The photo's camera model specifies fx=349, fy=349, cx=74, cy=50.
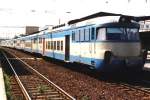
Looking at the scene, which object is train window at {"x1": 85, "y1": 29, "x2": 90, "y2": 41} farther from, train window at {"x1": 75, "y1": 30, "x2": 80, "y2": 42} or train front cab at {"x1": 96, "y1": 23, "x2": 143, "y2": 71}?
train window at {"x1": 75, "y1": 30, "x2": 80, "y2": 42}

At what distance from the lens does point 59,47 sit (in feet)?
80.4

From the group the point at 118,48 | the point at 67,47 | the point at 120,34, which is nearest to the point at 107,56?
the point at 118,48

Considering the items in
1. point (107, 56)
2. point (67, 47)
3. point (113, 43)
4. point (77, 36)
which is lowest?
point (107, 56)

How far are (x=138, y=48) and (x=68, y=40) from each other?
6.79 m

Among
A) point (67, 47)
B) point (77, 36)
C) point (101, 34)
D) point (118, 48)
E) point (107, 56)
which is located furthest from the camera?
point (67, 47)

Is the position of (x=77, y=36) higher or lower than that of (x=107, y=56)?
higher

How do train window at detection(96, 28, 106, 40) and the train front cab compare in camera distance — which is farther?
train window at detection(96, 28, 106, 40)

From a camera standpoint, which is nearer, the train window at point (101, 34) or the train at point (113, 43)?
the train at point (113, 43)

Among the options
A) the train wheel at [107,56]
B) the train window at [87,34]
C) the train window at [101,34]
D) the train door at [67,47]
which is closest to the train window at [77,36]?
the train window at [87,34]

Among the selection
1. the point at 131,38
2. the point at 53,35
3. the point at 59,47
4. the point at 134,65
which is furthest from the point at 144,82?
the point at 53,35

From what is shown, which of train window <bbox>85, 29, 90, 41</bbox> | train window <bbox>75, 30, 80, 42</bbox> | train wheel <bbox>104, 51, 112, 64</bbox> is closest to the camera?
train wheel <bbox>104, 51, 112, 64</bbox>

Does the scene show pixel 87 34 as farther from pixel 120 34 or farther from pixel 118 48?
pixel 118 48

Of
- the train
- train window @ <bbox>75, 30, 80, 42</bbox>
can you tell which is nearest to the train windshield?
the train

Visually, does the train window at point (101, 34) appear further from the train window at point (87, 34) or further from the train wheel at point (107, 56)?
the train window at point (87, 34)
